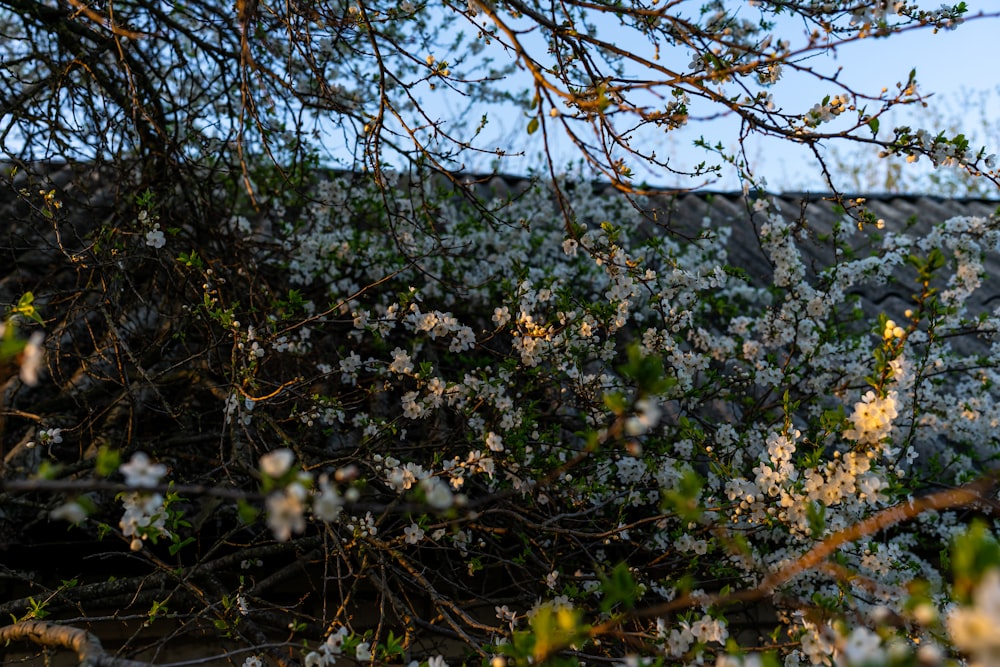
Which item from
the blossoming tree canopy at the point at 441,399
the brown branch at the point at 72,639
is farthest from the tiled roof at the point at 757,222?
the brown branch at the point at 72,639

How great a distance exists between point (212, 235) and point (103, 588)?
4.38ft

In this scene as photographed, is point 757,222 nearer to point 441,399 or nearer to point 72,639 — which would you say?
point 441,399

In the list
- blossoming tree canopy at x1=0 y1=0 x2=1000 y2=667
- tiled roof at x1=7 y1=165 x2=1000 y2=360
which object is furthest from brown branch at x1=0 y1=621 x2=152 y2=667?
tiled roof at x1=7 y1=165 x2=1000 y2=360

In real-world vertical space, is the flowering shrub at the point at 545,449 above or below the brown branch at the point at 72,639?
above

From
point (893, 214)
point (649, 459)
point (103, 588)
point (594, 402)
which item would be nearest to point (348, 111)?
point (594, 402)

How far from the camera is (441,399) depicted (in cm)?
248

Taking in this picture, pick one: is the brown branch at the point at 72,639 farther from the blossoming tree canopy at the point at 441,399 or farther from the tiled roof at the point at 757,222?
the tiled roof at the point at 757,222

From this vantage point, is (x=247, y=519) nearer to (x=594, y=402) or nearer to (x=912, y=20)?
A: (x=594, y=402)

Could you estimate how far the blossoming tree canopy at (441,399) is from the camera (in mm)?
1799

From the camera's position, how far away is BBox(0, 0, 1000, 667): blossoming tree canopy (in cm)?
180

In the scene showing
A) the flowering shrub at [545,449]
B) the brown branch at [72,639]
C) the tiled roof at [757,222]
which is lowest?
the brown branch at [72,639]

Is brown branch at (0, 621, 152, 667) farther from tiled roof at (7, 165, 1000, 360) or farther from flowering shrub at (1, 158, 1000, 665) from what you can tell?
tiled roof at (7, 165, 1000, 360)

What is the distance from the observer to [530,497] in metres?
2.42

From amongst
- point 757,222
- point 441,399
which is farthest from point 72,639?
point 757,222
